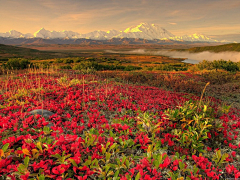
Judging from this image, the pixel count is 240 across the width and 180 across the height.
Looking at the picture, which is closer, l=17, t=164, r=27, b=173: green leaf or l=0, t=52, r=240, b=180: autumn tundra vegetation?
l=17, t=164, r=27, b=173: green leaf

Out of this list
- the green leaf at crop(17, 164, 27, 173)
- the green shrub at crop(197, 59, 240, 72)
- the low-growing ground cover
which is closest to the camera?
the green leaf at crop(17, 164, 27, 173)

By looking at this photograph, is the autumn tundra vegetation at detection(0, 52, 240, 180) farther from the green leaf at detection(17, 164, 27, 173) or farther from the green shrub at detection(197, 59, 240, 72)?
the green shrub at detection(197, 59, 240, 72)

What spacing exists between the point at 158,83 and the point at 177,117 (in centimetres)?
1088

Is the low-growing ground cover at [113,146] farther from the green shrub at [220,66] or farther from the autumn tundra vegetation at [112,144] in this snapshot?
the green shrub at [220,66]

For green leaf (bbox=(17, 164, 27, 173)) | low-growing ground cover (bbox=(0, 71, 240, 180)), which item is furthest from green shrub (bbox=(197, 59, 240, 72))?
green leaf (bbox=(17, 164, 27, 173))

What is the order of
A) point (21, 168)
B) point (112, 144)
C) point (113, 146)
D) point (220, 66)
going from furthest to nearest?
point (220, 66)
point (112, 144)
point (113, 146)
point (21, 168)

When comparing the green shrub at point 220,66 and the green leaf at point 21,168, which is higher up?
the green shrub at point 220,66

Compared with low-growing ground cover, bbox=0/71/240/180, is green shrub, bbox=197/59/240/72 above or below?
above

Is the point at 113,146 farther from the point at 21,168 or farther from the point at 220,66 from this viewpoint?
the point at 220,66

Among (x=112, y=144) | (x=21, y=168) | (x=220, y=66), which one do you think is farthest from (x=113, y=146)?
(x=220, y=66)

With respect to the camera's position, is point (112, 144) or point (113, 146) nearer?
point (113, 146)

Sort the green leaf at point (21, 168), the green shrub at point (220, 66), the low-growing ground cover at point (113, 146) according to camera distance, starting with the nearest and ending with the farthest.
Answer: the green leaf at point (21, 168)
the low-growing ground cover at point (113, 146)
the green shrub at point (220, 66)

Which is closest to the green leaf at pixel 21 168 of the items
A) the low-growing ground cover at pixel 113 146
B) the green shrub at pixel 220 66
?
the low-growing ground cover at pixel 113 146

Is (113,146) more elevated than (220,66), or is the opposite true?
(220,66)
